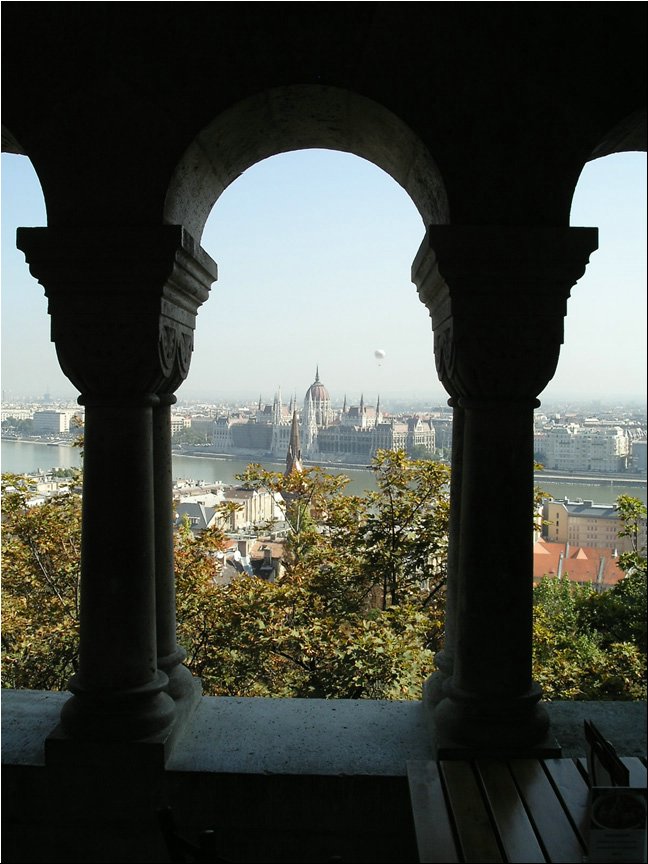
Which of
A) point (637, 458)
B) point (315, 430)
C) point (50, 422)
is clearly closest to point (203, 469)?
point (50, 422)

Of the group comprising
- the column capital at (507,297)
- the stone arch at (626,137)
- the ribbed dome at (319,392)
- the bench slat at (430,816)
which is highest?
the stone arch at (626,137)

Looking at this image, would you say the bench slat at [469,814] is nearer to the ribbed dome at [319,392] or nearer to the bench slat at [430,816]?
the bench slat at [430,816]

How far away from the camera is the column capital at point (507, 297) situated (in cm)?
313

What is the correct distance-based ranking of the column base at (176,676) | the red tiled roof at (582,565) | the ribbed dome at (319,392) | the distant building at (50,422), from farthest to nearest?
the ribbed dome at (319,392), the red tiled roof at (582,565), the distant building at (50,422), the column base at (176,676)

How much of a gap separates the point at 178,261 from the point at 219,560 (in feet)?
23.3

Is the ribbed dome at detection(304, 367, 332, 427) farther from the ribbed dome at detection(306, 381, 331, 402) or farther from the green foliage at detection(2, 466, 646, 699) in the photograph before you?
the green foliage at detection(2, 466, 646, 699)

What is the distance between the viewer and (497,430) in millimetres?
3281

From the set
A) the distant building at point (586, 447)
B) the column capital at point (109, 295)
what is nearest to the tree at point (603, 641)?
the distant building at point (586, 447)

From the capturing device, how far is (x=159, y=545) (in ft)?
12.6

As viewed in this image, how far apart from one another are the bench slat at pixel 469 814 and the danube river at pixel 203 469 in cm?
322

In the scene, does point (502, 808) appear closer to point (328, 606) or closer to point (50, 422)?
point (328, 606)

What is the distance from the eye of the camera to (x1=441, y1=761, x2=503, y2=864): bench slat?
7.92 feet

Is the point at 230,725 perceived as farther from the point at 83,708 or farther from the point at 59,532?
the point at 59,532

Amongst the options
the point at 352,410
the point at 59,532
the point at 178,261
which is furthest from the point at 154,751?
the point at 352,410
